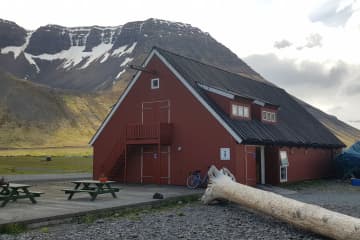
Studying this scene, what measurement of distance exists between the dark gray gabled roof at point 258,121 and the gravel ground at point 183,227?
8.37 meters

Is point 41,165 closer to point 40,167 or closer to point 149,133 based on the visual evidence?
point 40,167

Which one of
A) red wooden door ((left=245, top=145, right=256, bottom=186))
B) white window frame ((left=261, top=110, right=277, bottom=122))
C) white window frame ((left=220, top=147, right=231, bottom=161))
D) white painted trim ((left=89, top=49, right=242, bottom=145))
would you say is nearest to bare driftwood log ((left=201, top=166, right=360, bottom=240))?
white window frame ((left=220, top=147, right=231, bottom=161))

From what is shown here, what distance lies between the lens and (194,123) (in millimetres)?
23406

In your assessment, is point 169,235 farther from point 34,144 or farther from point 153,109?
point 34,144

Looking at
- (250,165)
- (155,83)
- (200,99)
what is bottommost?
(250,165)

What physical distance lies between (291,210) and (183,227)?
280cm

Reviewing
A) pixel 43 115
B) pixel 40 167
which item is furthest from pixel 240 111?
pixel 43 115

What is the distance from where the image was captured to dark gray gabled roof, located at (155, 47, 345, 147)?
23.5 meters

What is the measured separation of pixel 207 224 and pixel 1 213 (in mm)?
5755

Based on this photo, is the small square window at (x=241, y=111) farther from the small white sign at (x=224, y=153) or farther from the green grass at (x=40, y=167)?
the green grass at (x=40, y=167)

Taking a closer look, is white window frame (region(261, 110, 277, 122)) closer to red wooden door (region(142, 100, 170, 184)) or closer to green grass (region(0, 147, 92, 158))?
red wooden door (region(142, 100, 170, 184))

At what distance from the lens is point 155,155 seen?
24969 mm

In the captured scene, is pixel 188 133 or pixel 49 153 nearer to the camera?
pixel 188 133

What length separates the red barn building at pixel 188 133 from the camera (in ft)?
74.2
